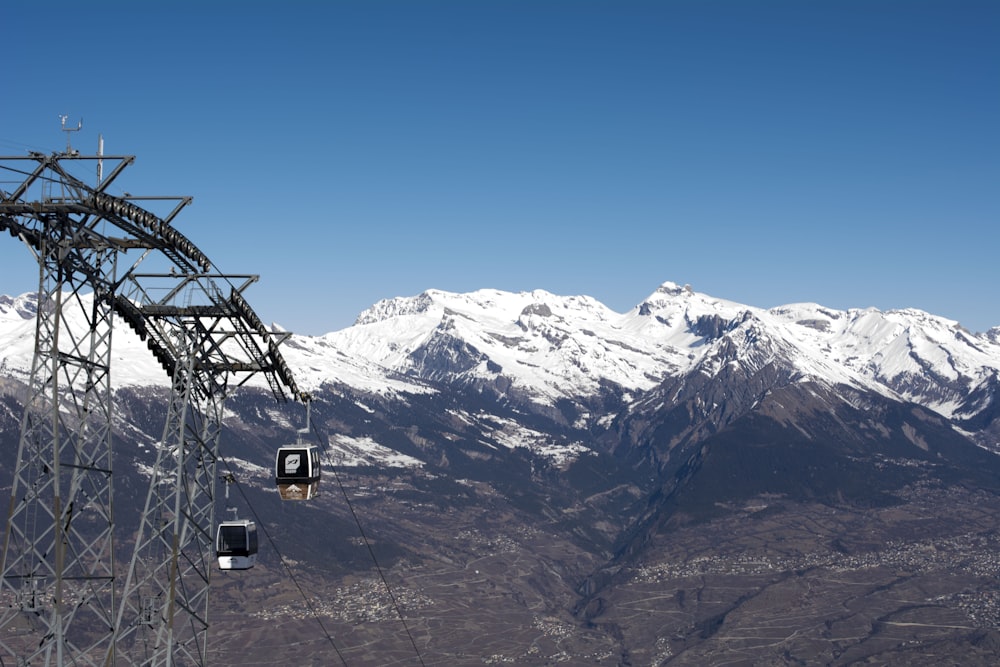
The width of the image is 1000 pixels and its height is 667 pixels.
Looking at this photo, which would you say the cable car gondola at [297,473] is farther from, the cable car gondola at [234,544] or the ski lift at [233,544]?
the cable car gondola at [234,544]

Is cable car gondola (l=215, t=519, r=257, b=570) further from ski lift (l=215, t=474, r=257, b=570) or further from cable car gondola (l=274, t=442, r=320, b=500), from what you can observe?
cable car gondola (l=274, t=442, r=320, b=500)

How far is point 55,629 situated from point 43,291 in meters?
17.1

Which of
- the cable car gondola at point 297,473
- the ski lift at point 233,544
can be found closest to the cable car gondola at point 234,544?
the ski lift at point 233,544

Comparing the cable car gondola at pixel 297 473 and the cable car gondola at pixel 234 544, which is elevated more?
the cable car gondola at pixel 297 473

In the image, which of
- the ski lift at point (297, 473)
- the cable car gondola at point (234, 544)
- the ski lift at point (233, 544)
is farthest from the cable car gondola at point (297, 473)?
the cable car gondola at point (234, 544)

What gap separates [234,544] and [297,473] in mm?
6053

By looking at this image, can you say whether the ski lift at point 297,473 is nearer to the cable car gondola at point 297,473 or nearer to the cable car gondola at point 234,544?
the cable car gondola at point 297,473

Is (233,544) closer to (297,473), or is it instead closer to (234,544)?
(234,544)

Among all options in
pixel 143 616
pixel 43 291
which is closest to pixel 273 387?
pixel 143 616

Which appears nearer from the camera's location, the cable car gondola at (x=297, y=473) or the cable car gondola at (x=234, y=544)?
the cable car gondola at (x=234, y=544)

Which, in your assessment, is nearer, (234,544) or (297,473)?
(234,544)

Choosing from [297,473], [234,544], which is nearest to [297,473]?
[297,473]

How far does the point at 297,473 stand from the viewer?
76.9m

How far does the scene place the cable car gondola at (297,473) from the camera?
76.9 metres
